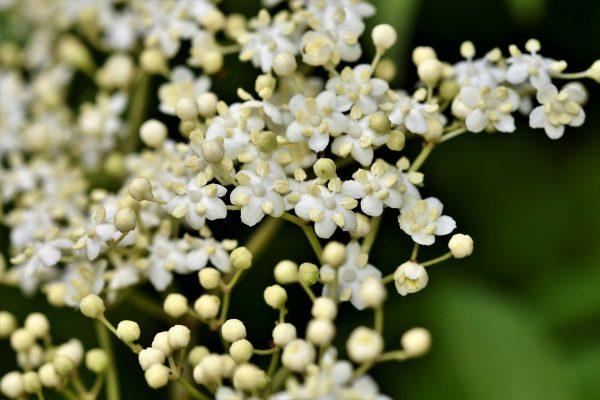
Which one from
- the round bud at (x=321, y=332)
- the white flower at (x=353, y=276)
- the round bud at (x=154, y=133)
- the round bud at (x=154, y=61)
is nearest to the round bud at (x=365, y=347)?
the round bud at (x=321, y=332)

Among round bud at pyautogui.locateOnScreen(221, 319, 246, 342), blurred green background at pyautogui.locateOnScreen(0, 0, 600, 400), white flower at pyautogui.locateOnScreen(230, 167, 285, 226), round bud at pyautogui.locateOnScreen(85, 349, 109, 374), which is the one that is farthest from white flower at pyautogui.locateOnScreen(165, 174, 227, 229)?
blurred green background at pyautogui.locateOnScreen(0, 0, 600, 400)

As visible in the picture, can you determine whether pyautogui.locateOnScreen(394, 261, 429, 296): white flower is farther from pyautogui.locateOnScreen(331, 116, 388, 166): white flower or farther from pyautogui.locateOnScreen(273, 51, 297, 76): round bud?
pyautogui.locateOnScreen(273, 51, 297, 76): round bud

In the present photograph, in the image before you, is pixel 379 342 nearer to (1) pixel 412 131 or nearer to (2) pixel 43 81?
(1) pixel 412 131

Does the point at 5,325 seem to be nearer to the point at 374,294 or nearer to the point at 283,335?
the point at 283,335

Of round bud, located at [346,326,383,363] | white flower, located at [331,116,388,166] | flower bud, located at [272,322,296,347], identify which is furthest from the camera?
white flower, located at [331,116,388,166]

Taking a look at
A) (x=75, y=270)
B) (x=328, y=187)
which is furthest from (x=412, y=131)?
(x=75, y=270)

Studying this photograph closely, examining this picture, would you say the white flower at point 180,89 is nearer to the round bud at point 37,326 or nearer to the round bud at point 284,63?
the round bud at point 284,63

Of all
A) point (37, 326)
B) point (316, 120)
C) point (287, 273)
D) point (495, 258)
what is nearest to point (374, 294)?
point (287, 273)
